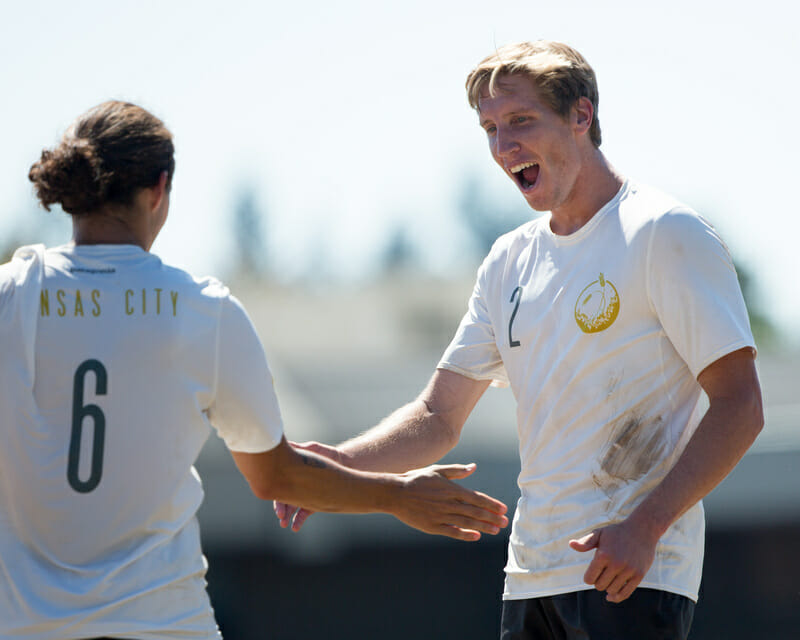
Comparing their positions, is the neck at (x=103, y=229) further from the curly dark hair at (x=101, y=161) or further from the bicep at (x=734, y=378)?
the bicep at (x=734, y=378)

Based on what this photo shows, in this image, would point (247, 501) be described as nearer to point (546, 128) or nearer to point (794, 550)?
point (794, 550)

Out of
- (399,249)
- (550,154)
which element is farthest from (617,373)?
(399,249)

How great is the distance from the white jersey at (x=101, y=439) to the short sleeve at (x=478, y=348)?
1.40 metres

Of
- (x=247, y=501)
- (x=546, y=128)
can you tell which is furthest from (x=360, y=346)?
(x=546, y=128)

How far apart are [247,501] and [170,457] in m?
7.67

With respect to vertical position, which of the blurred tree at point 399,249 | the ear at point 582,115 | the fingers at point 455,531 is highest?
the ear at point 582,115

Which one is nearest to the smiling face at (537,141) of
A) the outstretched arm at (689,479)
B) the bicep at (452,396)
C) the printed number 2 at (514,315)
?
the printed number 2 at (514,315)

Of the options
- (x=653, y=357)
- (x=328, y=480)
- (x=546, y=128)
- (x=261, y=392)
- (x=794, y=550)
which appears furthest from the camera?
(x=794, y=550)

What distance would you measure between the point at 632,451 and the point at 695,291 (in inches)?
20.5

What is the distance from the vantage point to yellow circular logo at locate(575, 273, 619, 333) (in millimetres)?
3324

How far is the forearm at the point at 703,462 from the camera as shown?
3.00 m

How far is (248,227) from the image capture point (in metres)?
70.5

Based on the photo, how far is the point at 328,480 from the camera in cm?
305

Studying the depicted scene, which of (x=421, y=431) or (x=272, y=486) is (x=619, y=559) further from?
(x=421, y=431)
